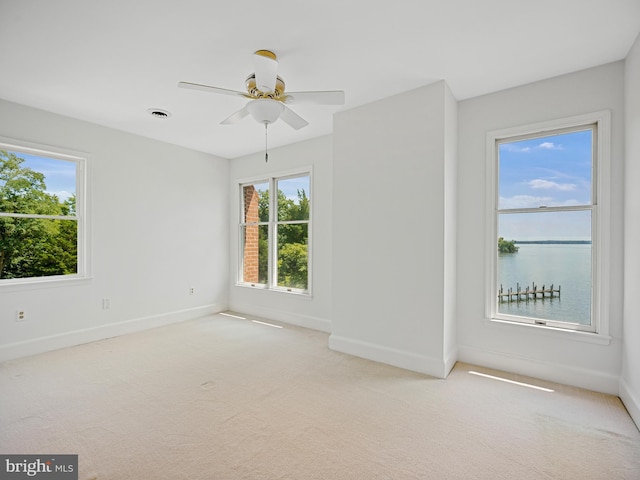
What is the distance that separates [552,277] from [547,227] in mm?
460

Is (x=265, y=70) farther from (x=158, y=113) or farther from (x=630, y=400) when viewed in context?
(x=630, y=400)

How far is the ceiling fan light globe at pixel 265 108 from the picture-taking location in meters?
2.40

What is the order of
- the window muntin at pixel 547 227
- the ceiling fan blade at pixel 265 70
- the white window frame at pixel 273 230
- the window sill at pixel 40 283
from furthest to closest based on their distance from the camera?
the white window frame at pixel 273 230 → the window sill at pixel 40 283 → the window muntin at pixel 547 227 → the ceiling fan blade at pixel 265 70

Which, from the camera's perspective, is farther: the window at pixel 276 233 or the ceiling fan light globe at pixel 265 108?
the window at pixel 276 233

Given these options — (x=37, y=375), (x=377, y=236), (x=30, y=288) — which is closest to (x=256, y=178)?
(x=377, y=236)

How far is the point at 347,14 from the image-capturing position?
2.04 metres

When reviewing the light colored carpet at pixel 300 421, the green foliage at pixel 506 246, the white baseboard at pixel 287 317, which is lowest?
the light colored carpet at pixel 300 421

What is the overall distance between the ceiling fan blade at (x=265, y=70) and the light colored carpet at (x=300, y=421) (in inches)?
93.6

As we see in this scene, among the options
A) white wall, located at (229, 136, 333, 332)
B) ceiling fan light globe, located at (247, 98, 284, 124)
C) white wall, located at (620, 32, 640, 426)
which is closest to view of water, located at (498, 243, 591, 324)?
white wall, located at (620, 32, 640, 426)

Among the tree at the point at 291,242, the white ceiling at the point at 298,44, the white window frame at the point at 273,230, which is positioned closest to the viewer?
the white ceiling at the point at 298,44

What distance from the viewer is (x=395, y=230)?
315 cm

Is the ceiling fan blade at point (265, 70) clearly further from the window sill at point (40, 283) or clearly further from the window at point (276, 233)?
the window sill at point (40, 283)

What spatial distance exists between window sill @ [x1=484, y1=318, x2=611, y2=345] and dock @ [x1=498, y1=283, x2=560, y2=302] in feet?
0.74

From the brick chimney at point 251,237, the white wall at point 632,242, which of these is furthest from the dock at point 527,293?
the brick chimney at point 251,237
